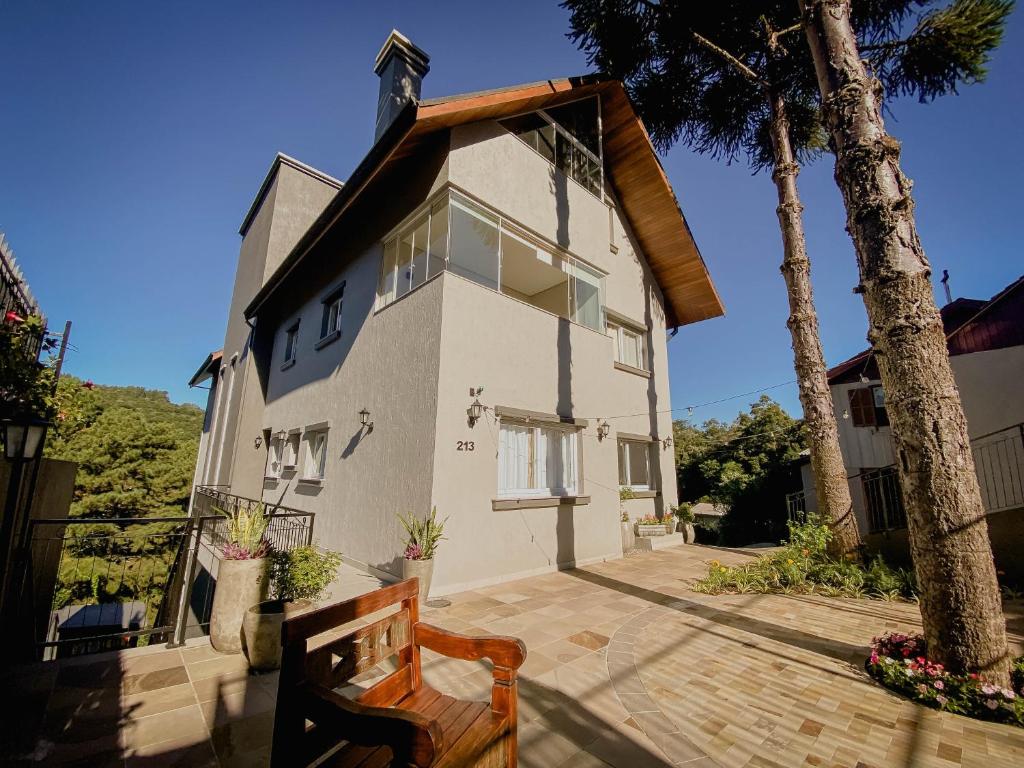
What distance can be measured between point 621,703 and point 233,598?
346cm

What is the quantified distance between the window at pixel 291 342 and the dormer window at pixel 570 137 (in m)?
8.16

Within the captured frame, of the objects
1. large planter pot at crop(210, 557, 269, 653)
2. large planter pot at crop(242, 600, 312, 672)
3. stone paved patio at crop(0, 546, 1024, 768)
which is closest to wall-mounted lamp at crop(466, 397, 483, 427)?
stone paved patio at crop(0, 546, 1024, 768)

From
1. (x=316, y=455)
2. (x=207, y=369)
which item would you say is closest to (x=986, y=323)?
(x=316, y=455)

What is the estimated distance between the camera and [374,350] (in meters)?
8.00

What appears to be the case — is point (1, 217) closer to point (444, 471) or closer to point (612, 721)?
point (444, 471)

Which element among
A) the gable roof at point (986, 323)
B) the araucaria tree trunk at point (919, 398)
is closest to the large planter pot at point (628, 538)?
the araucaria tree trunk at point (919, 398)

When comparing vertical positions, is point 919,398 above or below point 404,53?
below

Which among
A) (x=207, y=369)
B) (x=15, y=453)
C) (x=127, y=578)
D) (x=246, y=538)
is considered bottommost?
(x=127, y=578)

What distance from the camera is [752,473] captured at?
18.0 m

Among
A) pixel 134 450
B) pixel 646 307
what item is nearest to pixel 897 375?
pixel 646 307

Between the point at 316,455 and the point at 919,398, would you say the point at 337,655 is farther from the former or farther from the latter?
the point at 316,455

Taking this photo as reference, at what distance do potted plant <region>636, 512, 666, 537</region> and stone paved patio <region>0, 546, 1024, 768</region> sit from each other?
5.15 m

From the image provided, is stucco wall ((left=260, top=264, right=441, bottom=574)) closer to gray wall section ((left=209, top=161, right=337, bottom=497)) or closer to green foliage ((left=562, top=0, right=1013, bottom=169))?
gray wall section ((left=209, top=161, right=337, bottom=497))

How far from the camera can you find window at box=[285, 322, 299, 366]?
11.9 meters
